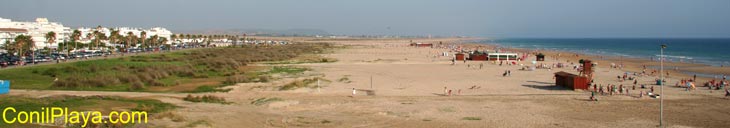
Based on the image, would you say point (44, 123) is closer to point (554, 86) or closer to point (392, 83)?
point (392, 83)

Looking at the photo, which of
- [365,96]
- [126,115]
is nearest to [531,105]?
[365,96]

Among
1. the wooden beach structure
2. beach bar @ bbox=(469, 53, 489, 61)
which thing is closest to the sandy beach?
the wooden beach structure

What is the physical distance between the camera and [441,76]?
41625 mm

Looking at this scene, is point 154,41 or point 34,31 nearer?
point 34,31

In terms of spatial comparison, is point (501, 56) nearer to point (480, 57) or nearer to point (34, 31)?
point (480, 57)

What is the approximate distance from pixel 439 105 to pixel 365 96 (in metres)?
4.95

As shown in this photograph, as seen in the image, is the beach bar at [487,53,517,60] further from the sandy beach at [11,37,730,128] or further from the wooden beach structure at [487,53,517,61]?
the sandy beach at [11,37,730,128]

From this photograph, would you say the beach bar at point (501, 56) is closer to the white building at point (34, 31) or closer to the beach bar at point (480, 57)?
the beach bar at point (480, 57)

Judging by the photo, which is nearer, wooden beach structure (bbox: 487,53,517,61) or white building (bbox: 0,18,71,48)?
wooden beach structure (bbox: 487,53,517,61)

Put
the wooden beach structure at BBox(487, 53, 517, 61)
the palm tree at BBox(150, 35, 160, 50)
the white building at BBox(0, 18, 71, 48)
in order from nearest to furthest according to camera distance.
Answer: the wooden beach structure at BBox(487, 53, 517, 61) < the white building at BBox(0, 18, 71, 48) < the palm tree at BBox(150, 35, 160, 50)

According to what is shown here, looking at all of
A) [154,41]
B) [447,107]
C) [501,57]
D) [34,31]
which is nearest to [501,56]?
[501,57]

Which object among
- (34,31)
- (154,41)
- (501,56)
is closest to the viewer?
(501,56)

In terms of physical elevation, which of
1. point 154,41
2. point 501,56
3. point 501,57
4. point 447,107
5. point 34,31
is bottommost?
point 447,107

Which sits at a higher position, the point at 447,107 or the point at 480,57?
the point at 480,57
